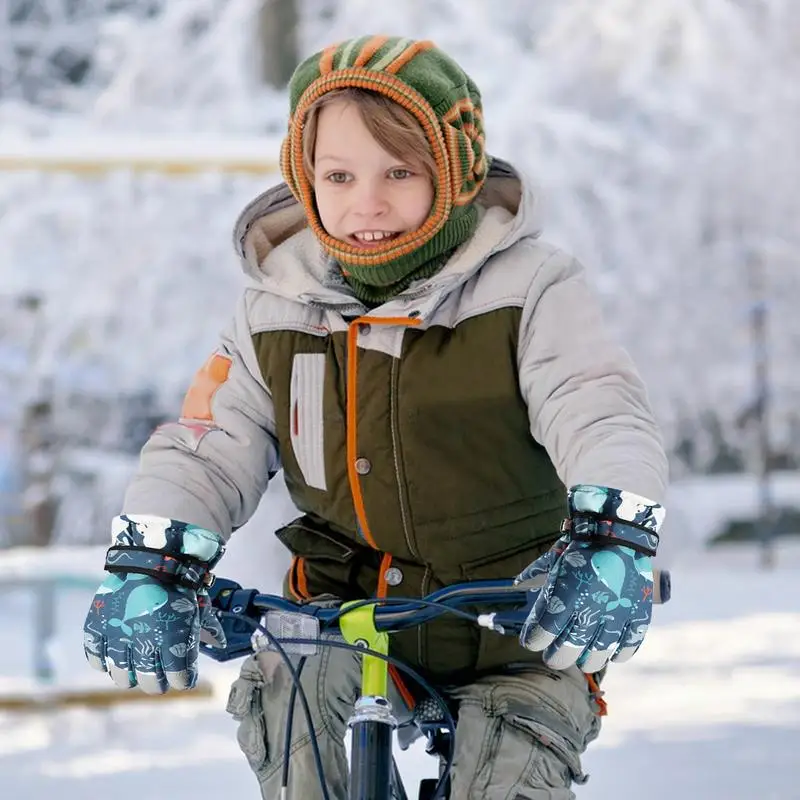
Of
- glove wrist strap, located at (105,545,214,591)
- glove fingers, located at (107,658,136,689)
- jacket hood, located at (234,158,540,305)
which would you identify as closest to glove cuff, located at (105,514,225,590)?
glove wrist strap, located at (105,545,214,591)

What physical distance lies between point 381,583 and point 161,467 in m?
0.32

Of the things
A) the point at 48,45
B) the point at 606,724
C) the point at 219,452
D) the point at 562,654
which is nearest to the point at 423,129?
the point at 219,452

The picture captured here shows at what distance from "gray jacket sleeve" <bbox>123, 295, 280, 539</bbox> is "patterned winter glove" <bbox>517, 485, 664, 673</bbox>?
1.62 ft

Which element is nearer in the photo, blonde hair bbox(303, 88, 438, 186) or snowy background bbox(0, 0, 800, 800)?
blonde hair bbox(303, 88, 438, 186)

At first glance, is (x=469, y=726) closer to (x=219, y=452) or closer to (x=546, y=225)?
(x=219, y=452)

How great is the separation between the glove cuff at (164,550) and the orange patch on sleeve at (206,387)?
0.81 ft

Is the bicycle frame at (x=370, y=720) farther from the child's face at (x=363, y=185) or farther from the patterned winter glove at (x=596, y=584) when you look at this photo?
the child's face at (x=363, y=185)

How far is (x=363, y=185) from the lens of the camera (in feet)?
6.03

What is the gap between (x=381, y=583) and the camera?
189cm

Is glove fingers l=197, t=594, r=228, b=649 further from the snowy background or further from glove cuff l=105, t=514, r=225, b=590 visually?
the snowy background

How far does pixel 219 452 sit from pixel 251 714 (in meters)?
0.35

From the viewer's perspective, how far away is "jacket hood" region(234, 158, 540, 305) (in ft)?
6.18

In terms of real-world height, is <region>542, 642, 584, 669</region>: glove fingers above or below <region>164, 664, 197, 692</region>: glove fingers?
below

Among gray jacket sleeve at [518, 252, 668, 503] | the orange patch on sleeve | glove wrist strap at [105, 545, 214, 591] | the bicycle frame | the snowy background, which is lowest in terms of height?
the bicycle frame
